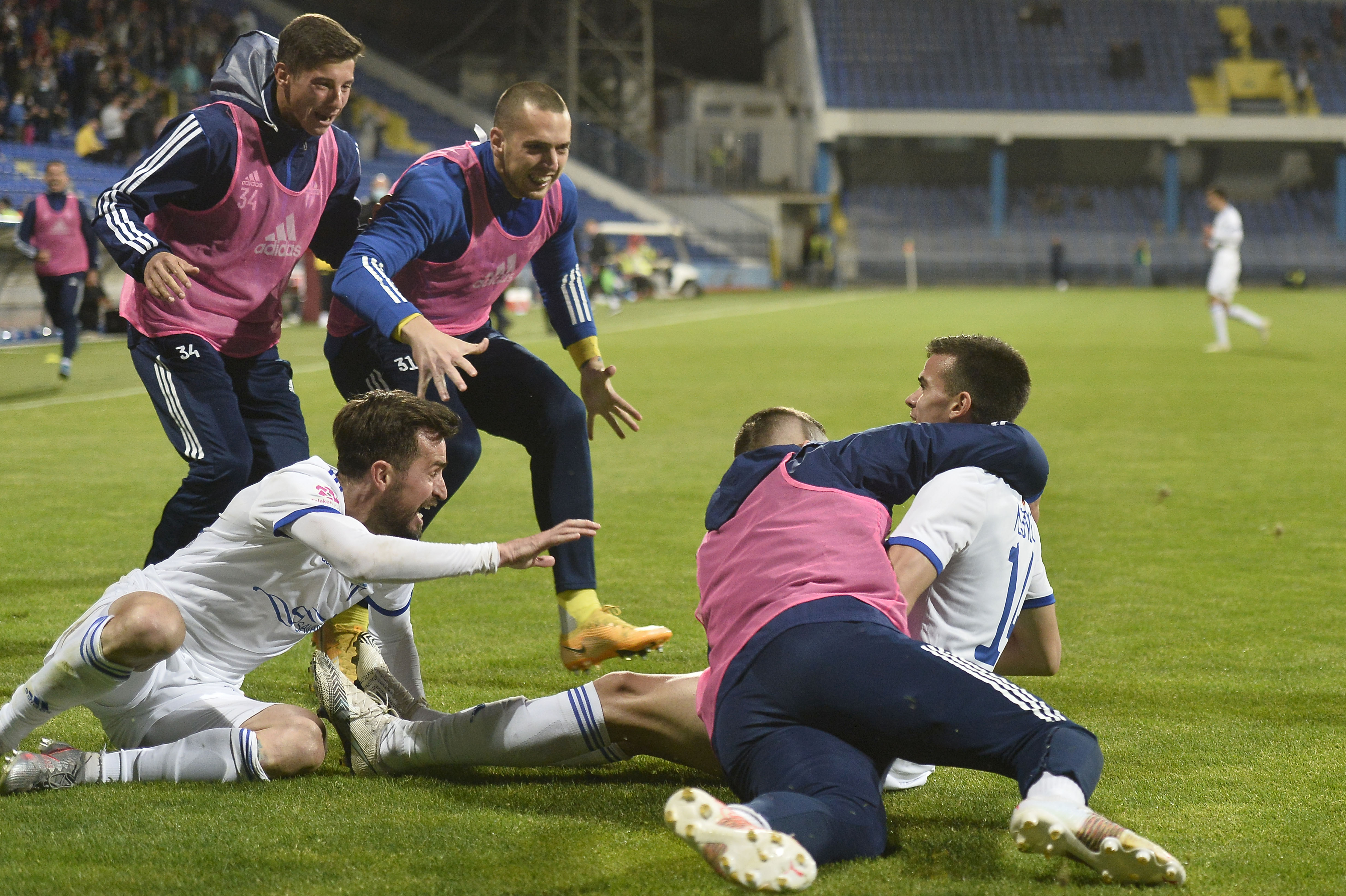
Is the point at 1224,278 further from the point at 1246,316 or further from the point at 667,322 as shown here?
the point at 667,322

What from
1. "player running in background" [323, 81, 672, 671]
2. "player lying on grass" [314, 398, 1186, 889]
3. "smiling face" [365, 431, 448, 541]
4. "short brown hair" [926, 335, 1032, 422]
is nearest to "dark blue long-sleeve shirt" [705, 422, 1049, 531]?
"player lying on grass" [314, 398, 1186, 889]

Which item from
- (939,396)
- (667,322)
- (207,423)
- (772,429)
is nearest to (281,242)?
(207,423)

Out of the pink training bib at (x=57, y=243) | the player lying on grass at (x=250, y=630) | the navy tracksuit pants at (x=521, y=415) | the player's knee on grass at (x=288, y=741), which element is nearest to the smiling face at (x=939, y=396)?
the player lying on grass at (x=250, y=630)

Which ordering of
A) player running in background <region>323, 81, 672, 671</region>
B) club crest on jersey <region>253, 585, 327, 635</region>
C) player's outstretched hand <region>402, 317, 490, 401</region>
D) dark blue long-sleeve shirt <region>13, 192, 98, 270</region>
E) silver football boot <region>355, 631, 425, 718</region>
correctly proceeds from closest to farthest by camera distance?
club crest on jersey <region>253, 585, 327, 635</region>, player's outstretched hand <region>402, 317, 490, 401</region>, silver football boot <region>355, 631, 425, 718</region>, player running in background <region>323, 81, 672, 671</region>, dark blue long-sleeve shirt <region>13, 192, 98, 270</region>

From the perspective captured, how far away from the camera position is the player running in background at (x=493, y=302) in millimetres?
4363

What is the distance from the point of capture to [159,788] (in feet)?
11.7

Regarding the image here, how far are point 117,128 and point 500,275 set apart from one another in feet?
72.4

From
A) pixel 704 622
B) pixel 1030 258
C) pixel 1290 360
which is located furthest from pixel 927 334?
pixel 1030 258

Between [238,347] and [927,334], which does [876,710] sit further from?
[927,334]

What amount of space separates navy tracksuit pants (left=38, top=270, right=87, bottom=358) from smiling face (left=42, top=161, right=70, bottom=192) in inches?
37.5

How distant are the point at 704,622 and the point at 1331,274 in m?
52.4

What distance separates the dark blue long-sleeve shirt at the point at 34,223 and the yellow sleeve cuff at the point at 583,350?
35.8 ft

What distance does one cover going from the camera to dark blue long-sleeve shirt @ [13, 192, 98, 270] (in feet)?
48.3

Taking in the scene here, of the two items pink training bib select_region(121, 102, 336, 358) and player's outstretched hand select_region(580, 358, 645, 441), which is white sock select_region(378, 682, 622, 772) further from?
pink training bib select_region(121, 102, 336, 358)
